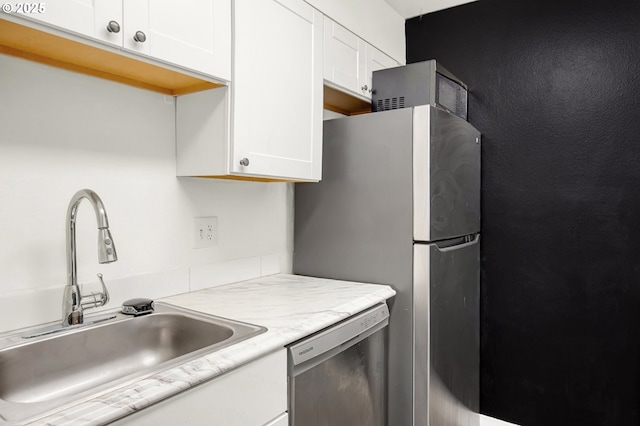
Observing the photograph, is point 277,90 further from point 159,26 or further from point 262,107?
point 159,26

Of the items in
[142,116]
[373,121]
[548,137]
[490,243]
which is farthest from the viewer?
[490,243]

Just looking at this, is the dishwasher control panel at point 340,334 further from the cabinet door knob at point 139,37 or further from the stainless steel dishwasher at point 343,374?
the cabinet door knob at point 139,37

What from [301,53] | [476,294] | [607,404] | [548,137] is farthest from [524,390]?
[301,53]

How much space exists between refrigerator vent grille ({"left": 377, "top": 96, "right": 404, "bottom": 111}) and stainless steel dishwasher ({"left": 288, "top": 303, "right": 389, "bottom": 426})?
1038 millimetres

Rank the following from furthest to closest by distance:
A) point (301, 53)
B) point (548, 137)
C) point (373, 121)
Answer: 1. point (548, 137)
2. point (373, 121)
3. point (301, 53)

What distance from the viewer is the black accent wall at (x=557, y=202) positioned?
208 cm

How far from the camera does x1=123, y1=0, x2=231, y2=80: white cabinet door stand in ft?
3.68

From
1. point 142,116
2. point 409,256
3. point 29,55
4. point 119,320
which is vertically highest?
point 29,55

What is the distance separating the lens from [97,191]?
1.33 metres

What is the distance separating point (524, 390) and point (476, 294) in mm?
595

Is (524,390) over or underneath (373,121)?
underneath

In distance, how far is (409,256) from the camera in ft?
5.75

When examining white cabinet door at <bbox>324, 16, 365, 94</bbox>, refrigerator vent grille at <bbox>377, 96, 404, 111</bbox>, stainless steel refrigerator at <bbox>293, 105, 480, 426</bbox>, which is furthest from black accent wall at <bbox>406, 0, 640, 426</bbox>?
white cabinet door at <bbox>324, 16, 365, 94</bbox>

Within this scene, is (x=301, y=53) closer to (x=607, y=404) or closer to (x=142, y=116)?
(x=142, y=116)
